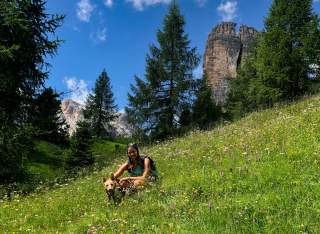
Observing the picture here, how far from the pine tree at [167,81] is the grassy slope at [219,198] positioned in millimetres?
25434

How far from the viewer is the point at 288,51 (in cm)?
3553

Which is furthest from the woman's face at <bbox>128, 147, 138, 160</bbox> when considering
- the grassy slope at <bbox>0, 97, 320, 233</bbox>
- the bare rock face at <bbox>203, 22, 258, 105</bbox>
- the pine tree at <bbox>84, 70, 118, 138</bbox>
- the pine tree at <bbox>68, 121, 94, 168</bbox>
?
the bare rock face at <bbox>203, 22, 258, 105</bbox>

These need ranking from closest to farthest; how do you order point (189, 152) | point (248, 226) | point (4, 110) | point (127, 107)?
point (248, 226) → point (189, 152) → point (4, 110) → point (127, 107)

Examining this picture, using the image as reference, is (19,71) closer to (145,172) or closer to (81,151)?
(145,172)

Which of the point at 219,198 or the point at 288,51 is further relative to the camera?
the point at 288,51

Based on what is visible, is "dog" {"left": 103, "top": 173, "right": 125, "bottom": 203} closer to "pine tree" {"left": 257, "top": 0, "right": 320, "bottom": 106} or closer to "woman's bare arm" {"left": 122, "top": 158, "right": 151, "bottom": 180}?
"woman's bare arm" {"left": 122, "top": 158, "right": 151, "bottom": 180}

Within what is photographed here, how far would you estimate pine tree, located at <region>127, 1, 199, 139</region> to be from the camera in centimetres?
4225

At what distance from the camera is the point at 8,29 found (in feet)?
69.3

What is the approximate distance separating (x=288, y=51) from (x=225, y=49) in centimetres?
9634

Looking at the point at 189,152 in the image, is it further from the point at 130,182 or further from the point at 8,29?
the point at 8,29

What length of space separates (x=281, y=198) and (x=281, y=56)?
90.9 ft

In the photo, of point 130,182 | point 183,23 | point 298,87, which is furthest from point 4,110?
point 183,23

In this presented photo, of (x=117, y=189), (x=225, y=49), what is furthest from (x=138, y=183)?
(x=225, y=49)

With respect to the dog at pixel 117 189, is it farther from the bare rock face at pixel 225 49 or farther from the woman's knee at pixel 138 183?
the bare rock face at pixel 225 49
